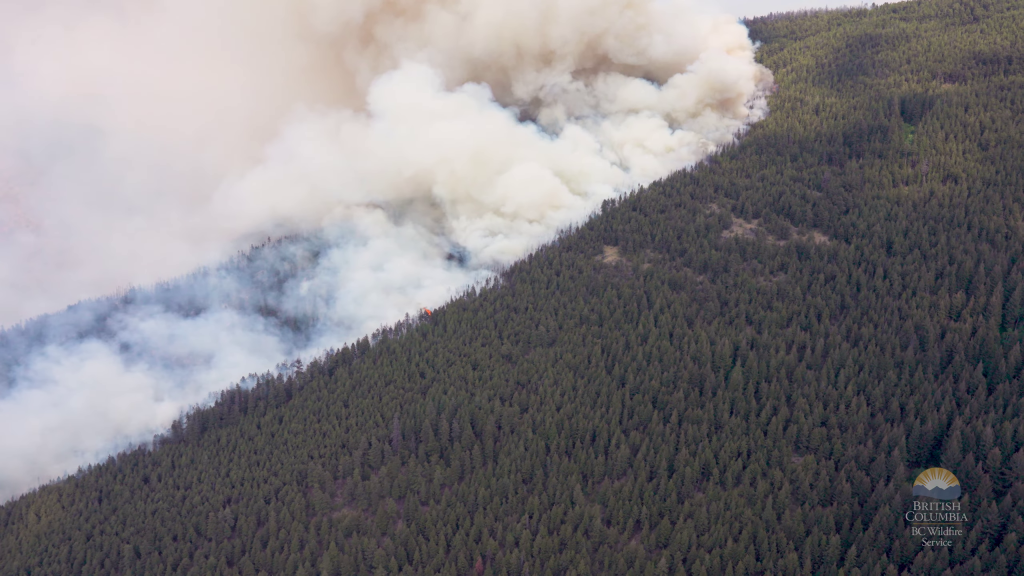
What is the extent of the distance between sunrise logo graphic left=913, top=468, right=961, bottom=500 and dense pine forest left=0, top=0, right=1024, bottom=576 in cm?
162

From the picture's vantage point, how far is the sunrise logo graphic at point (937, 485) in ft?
398

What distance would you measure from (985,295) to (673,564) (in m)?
87.7

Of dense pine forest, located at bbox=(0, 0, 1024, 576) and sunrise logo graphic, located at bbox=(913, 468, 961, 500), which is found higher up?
dense pine forest, located at bbox=(0, 0, 1024, 576)

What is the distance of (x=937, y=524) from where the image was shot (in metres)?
116

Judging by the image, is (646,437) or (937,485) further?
(646,437)

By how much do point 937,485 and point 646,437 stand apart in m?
44.7

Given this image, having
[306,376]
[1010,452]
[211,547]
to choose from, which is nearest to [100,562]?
[211,547]

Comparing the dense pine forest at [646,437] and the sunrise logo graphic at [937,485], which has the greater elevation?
the dense pine forest at [646,437]

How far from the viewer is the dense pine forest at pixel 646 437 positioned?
123m

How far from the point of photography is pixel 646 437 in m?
144

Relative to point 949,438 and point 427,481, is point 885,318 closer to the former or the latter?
point 949,438

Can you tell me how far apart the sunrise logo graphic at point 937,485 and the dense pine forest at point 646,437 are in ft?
5.33

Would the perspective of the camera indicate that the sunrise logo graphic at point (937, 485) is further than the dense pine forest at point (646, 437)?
No

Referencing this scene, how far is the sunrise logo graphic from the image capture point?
398 feet
